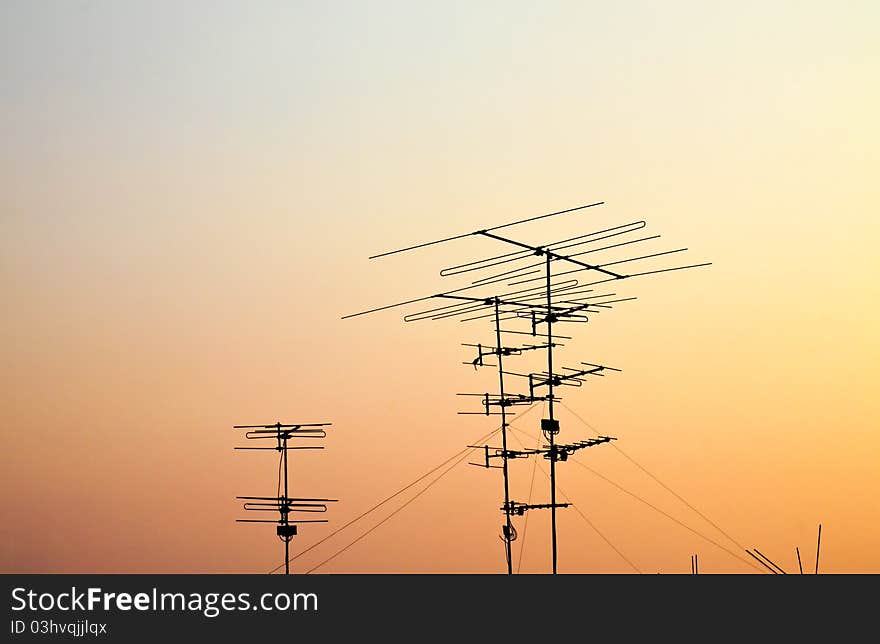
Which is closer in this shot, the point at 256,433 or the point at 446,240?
the point at 446,240
